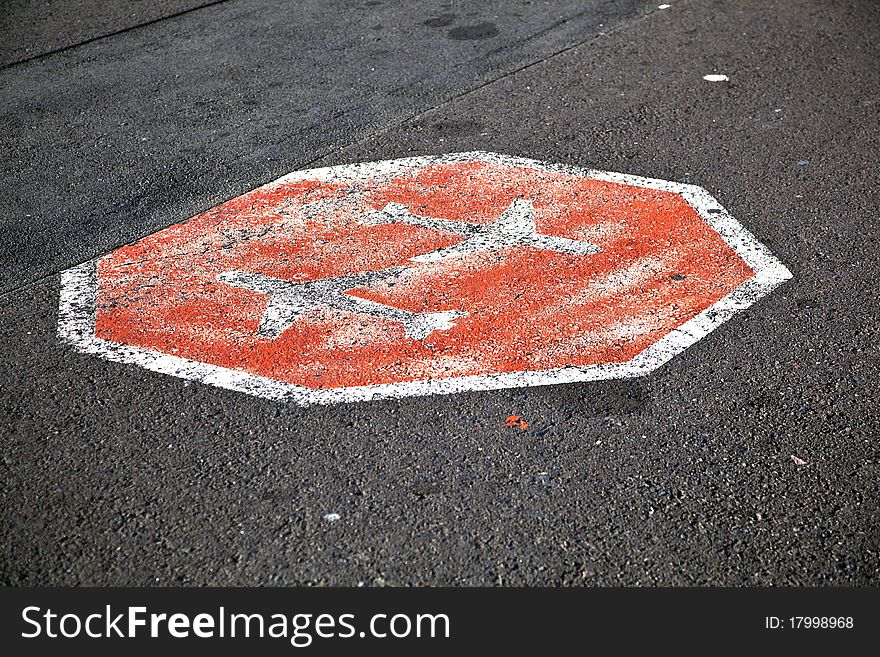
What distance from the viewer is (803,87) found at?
7.01 m

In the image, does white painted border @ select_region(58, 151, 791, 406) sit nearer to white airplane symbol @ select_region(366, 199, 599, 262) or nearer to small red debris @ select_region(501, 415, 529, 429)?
small red debris @ select_region(501, 415, 529, 429)

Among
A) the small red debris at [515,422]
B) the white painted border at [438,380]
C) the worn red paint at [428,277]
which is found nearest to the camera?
the small red debris at [515,422]

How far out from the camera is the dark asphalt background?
3197mm

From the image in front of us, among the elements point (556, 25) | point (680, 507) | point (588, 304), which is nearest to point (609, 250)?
point (588, 304)

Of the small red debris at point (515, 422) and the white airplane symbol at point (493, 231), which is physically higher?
the white airplane symbol at point (493, 231)

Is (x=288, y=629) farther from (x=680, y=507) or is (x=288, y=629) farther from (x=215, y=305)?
(x=215, y=305)

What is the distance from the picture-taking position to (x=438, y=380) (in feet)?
13.1

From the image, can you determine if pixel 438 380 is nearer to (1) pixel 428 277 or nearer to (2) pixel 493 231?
(1) pixel 428 277

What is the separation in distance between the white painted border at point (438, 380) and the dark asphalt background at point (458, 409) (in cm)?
7

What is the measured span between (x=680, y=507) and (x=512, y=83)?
4.47 m

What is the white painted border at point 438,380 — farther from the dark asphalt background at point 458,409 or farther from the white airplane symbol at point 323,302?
the white airplane symbol at point 323,302

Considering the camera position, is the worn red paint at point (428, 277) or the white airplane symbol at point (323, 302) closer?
the worn red paint at point (428, 277)

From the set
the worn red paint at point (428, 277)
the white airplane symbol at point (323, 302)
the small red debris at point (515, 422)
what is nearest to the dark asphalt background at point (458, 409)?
the small red debris at point (515, 422)

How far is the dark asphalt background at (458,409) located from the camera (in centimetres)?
320
